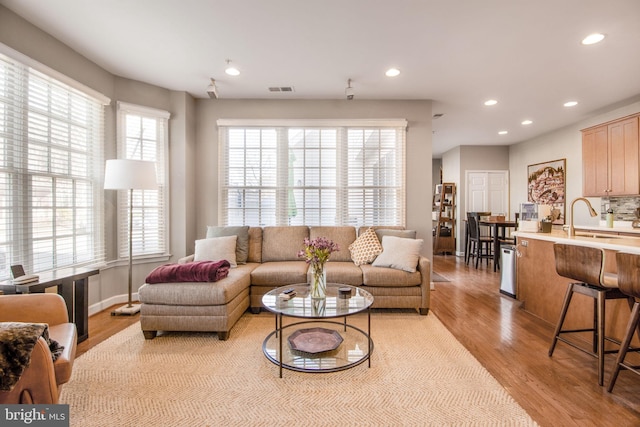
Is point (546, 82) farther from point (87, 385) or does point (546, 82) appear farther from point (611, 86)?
point (87, 385)

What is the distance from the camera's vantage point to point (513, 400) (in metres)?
1.73

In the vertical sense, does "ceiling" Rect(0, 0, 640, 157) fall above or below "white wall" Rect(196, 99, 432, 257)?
above

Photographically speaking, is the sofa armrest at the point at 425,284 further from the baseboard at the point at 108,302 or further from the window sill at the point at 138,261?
the baseboard at the point at 108,302

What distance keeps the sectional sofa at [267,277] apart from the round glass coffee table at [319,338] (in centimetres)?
53

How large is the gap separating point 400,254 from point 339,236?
33.0 inches

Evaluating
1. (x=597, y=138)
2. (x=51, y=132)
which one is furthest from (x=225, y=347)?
(x=597, y=138)

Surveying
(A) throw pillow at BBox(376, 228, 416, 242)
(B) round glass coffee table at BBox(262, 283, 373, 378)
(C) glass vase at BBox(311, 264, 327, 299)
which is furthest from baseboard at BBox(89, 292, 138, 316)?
(A) throw pillow at BBox(376, 228, 416, 242)

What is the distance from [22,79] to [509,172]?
8.45 meters

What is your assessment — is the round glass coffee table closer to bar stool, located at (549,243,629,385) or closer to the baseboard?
bar stool, located at (549,243,629,385)

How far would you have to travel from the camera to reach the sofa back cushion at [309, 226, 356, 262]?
3629mm

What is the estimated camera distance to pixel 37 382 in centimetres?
116

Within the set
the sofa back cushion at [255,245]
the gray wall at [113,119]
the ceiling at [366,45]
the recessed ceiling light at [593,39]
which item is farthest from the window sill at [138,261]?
the recessed ceiling light at [593,39]

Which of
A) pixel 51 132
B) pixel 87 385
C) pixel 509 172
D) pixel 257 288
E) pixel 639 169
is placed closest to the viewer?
pixel 87 385

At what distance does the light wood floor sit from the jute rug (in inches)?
5.7
